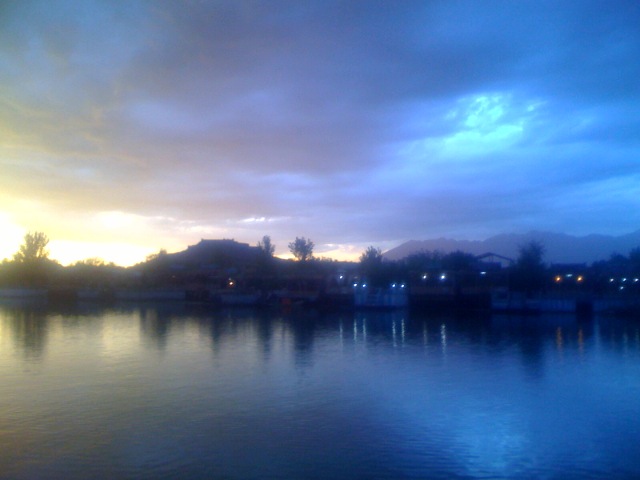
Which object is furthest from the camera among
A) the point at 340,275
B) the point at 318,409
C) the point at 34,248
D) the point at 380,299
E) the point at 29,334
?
the point at 34,248

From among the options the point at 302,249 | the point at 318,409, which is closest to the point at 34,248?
the point at 302,249

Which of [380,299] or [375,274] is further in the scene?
[375,274]

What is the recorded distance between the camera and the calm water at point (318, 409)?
7766 millimetres

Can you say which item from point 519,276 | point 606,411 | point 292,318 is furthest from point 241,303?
point 606,411

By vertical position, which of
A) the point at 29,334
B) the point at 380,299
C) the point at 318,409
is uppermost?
the point at 380,299

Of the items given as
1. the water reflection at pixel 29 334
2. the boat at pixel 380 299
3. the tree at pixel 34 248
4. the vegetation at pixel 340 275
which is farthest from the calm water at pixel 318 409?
the tree at pixel 34 248

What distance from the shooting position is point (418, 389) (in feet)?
41.0

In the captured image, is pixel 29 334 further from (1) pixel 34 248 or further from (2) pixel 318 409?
(1) pixel 34 248

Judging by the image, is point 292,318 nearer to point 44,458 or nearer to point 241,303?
point 241,303

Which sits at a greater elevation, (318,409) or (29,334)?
(29,334)

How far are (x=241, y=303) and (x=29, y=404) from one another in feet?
119

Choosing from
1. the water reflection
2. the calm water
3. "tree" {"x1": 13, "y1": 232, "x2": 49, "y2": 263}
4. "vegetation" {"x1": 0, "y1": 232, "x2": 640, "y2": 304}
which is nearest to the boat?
"vegetation" {"x1": 0, "y1": 232, "x2": 640, "y2": 304}

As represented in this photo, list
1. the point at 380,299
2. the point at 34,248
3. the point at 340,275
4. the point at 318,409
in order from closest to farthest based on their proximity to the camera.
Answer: the point at 318,409, the point at 380,299, the point at 340,275, the point at 34,248

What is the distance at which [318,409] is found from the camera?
35.2ft
